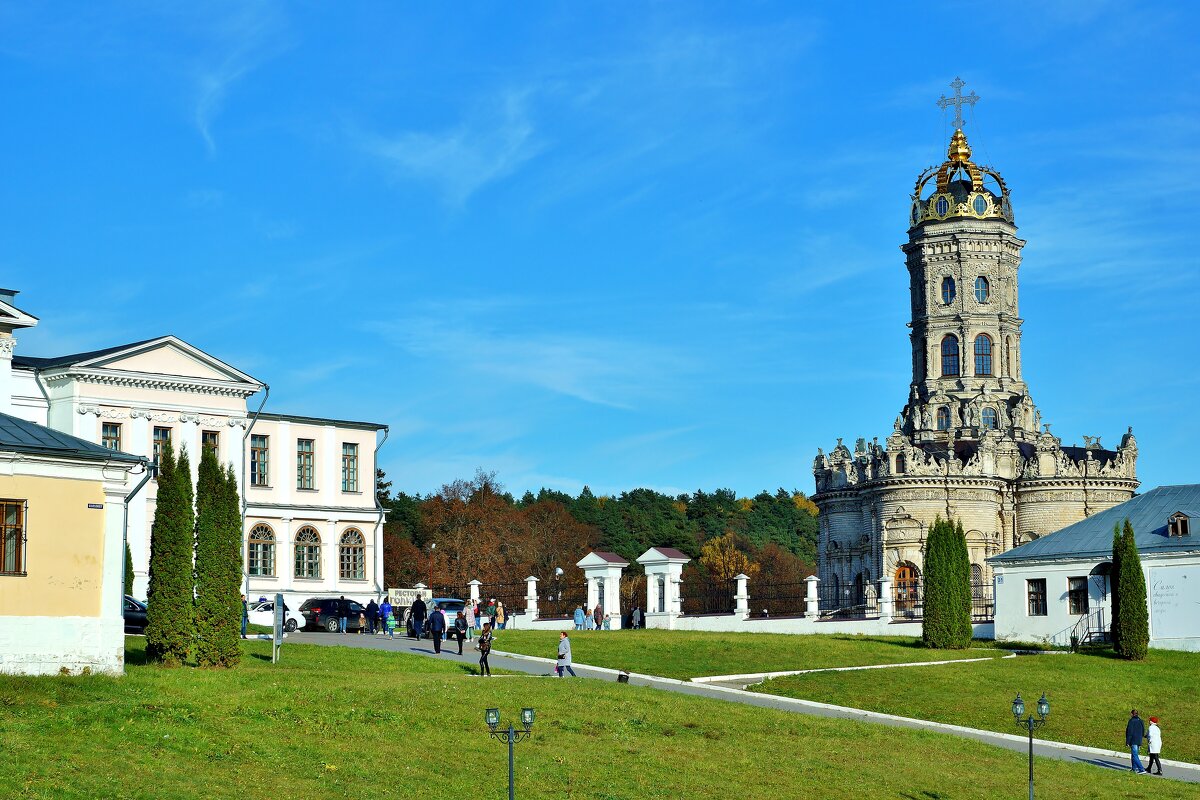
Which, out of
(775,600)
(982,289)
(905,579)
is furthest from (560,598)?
(982,289)

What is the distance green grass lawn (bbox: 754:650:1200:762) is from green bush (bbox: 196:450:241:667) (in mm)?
12565

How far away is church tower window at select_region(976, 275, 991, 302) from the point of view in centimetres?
8325

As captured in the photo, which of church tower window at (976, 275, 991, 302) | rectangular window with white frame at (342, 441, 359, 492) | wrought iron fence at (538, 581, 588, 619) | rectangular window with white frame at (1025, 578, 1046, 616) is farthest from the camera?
church tower window at (976, 275, 991, 302)

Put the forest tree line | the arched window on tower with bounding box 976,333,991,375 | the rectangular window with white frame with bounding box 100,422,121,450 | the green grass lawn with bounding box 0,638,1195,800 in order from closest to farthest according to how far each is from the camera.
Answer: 1. the green grass lawn with bounding box 0,638,1195,800
2. the rectangular window with white frame with bounding box 100,422,121,450
3. the arched window on tower with bounding box 976,333,991,375
4. the forest tree line

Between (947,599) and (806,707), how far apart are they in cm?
1522

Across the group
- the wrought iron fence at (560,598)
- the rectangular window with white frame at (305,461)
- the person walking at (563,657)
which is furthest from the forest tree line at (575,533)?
the person walking at (563,657)

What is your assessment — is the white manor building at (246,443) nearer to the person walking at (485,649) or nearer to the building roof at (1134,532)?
the person walking at (485,649)

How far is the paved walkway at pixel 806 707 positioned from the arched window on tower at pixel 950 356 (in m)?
45.5

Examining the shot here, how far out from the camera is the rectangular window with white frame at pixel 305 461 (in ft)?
197

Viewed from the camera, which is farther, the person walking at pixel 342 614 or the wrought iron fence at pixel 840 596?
the wrought iron fence at pixel 840 596

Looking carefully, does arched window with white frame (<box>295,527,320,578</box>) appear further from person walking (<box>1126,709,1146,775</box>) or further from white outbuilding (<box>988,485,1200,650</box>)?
person walking (<box>1126,709,1146,775</box>)

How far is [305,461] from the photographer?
60.3m

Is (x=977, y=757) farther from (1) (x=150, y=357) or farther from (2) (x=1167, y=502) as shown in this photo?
(1) (x=150, y=357)

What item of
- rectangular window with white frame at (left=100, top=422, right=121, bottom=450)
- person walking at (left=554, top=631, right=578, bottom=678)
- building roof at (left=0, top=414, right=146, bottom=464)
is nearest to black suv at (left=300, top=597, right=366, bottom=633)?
rectangular window with white frame at (left=100, top=422, right=121, bottom=450)
